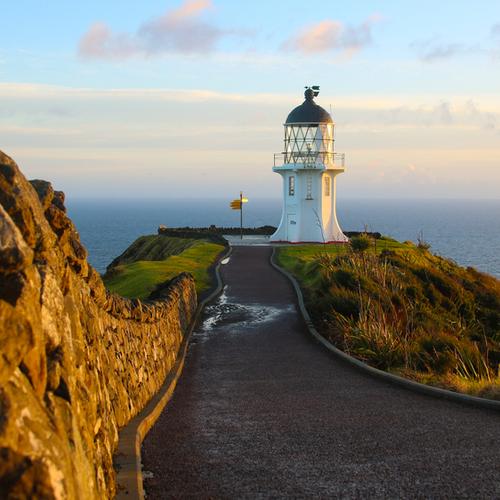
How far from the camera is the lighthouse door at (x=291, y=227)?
43.4 metres

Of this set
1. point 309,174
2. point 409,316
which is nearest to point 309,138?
point 309,174

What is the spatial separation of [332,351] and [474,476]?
709cm

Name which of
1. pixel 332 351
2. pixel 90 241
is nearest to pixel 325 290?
pixel 332 351

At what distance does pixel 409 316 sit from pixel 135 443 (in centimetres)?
1181

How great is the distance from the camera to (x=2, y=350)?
4.15 meters

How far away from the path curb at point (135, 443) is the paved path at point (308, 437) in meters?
0.16

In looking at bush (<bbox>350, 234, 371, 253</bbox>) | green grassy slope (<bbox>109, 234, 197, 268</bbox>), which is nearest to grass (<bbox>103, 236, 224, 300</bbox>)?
green grassy slope (<bbox>109, 234, 197, 268</bbox>)

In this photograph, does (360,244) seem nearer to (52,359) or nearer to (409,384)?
(409,384)

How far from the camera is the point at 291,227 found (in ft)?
143

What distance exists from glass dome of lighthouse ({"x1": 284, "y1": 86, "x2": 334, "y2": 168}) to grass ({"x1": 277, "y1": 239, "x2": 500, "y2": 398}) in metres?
13.4

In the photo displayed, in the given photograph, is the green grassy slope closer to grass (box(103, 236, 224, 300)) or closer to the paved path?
grass (box(103, 236, 224, 300))

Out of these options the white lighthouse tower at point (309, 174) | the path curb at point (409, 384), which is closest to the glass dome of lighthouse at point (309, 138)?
the white lighthouse tower at point (309, 174)

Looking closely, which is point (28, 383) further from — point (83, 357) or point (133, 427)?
point (133, 427)

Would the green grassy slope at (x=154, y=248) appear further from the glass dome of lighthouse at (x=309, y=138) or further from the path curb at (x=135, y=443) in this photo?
the path curb at (x=135, y=443)
